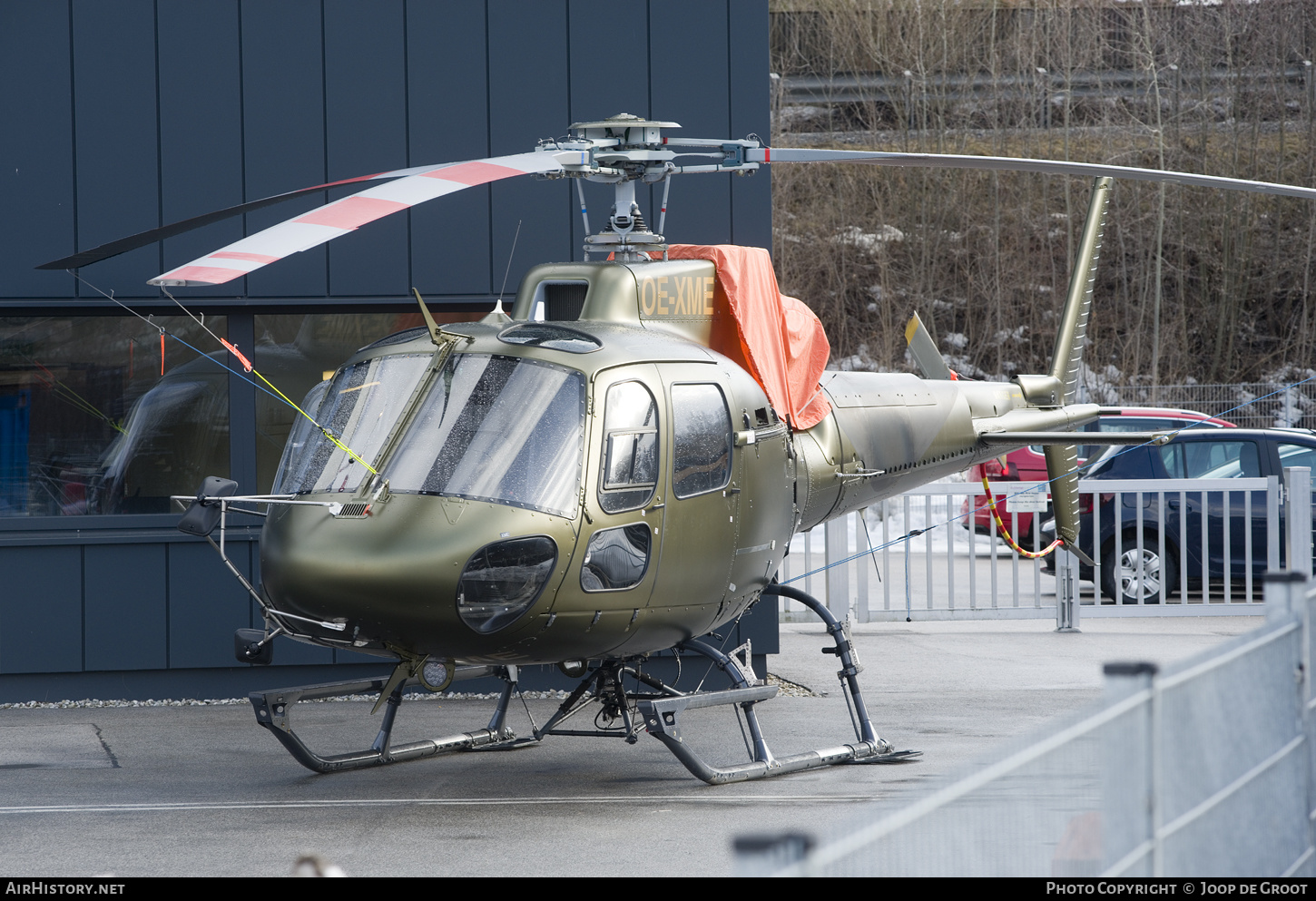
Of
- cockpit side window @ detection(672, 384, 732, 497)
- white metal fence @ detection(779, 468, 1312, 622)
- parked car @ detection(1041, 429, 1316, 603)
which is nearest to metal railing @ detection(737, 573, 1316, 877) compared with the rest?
cockpit side window @ detection(672, 384, 732, 497)

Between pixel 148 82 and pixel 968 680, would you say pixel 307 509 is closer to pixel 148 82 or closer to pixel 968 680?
pixel 148 82

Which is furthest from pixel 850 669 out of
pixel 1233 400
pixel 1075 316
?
pixel 1233 400

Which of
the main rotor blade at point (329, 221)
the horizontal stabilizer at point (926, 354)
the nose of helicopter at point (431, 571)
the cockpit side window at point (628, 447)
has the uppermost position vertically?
the main rotor blade at point (329, 221)

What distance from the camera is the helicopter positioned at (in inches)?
223

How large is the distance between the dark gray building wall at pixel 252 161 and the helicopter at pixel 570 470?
2316mm

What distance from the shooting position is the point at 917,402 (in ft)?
26.9

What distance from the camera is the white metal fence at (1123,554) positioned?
11.5m

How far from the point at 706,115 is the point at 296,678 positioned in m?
5.11

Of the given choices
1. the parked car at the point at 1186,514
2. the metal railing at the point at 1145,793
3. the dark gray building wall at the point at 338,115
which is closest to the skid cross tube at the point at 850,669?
the metal railing at the point at 1145,793

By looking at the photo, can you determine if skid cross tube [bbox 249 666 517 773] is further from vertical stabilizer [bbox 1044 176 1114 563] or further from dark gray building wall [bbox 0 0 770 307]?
vertical stabilizer [bbox 1044 176 1114 563]

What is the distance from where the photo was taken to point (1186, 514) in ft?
40.8

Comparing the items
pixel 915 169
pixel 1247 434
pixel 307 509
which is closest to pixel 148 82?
pixel 307 509

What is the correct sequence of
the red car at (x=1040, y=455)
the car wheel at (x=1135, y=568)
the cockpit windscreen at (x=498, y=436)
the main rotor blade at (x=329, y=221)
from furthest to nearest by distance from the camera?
1. the red car at (x=1040, y=455)
2. the car wheel at (x=1135, y=568)
3. the cockpit windscreen at (x=498, y=436)
4. the main rotor blade at (x=329, y=221)

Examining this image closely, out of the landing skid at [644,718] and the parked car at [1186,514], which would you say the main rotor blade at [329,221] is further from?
the parked car at [1186,514]
